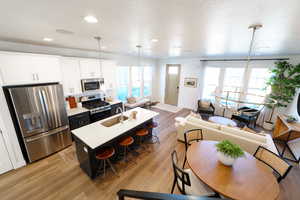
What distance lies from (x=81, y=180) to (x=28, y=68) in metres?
2.52

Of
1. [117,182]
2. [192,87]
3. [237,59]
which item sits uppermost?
[237,59]

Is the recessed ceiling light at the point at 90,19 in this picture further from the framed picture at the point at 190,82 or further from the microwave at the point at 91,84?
the framed picture at the point at 190,82

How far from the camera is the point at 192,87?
19.7 ft

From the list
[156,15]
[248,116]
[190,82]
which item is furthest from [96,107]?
[248,116]

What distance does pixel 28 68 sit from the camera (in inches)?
97.4

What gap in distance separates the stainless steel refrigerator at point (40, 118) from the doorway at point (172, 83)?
5.24m

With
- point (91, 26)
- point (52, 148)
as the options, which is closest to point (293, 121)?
point (91, 26)

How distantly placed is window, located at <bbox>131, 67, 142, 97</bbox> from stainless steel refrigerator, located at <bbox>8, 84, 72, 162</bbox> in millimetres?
3460

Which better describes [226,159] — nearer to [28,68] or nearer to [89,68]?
[28,68]

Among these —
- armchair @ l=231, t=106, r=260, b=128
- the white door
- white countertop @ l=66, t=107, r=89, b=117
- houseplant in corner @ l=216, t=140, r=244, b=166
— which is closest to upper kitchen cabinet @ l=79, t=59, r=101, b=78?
white countertop @ l=66, t=107, r=89, b=117

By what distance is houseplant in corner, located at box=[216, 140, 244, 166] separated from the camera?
1623mm

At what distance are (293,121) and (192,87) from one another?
3.50 m

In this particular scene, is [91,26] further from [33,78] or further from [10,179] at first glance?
[10,179]

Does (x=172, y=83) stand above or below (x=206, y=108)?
above
